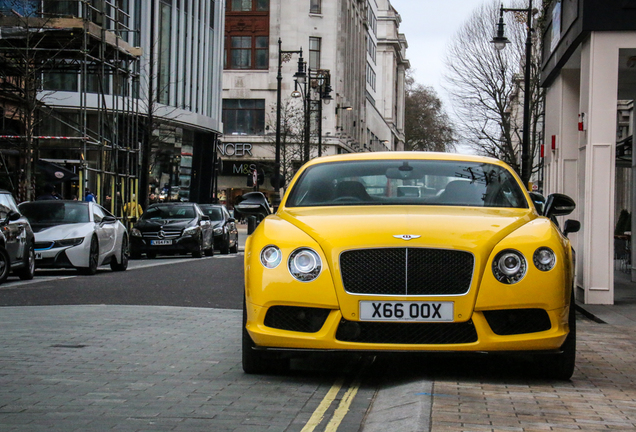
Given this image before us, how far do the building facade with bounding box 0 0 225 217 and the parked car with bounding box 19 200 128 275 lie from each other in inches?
257

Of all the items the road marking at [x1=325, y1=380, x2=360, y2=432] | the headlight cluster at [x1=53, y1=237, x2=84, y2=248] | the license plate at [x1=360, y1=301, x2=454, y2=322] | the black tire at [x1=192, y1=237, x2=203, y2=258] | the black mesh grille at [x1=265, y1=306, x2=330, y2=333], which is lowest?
the black tire at [x1=192, y1=237, x2=203, y2=258]

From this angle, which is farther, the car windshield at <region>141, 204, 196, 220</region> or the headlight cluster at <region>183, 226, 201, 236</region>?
the car windshield at <region>141, 204, 196, 220</region>

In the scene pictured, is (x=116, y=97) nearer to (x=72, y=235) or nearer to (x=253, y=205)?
(x=72, y=235)

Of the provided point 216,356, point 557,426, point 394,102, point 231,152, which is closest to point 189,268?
point 216,356

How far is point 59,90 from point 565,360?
34.1m

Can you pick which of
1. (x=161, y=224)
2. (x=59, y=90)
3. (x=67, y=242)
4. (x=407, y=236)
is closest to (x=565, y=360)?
(x=407, y=236)

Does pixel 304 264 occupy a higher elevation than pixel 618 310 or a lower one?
higher

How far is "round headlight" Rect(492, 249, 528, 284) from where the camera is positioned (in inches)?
254

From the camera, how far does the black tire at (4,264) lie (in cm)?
1599

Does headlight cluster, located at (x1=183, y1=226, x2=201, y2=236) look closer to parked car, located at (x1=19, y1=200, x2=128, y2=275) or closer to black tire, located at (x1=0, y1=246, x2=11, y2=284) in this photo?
parked car, located at (x1=19, y1=200, x2=128, y2=275)

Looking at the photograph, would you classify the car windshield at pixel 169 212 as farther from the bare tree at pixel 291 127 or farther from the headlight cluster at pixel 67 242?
the bare tree at pixel 291 127

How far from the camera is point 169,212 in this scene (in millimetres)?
28266

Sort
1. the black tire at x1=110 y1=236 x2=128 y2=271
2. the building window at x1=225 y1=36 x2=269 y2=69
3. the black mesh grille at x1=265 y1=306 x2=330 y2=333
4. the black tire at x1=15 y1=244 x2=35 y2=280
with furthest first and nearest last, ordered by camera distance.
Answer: the building window at x1=225 y1=36 x2=269 y2=69, the black tire at x1=110 y1=236 x2=128 y2=271, the black tire at x1=15 y1=244 x2=35 y2=280, the black mesh grille at x1=265 y1=306 x2=330 y2=333

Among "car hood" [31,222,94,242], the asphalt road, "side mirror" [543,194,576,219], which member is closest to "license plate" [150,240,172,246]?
the asphalt road
